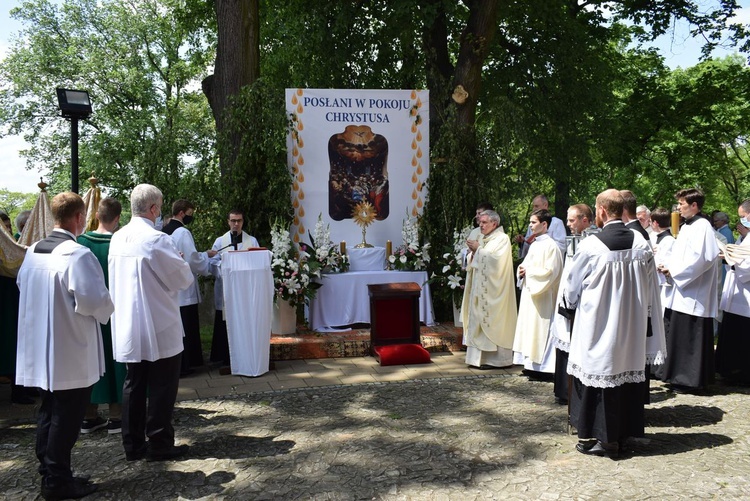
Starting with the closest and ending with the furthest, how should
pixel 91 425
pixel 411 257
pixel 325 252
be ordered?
pixel 91 425 → pixel 325 252 → pixel 411 257

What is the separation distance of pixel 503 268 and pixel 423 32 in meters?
7.05

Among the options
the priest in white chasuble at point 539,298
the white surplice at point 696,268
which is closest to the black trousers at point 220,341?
the priest in white chasuble at point 539,298

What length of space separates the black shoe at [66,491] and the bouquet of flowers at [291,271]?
4625mm

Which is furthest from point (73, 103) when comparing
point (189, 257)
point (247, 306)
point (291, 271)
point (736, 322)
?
point (736, 322)

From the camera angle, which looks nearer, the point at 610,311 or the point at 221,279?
the point at 610,311

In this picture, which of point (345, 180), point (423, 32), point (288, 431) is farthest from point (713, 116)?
point (288, 431)

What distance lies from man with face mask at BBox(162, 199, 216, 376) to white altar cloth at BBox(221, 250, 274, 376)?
0.50 metres

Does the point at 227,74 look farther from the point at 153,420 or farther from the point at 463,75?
the point at 153,420

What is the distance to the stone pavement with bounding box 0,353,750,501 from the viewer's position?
15.7ft

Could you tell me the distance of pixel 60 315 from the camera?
Result: 4539mm

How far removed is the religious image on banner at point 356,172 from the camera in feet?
35.6

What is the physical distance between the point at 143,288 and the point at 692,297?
5.49 meters

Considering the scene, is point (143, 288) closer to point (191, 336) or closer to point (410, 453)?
point (410, 453)

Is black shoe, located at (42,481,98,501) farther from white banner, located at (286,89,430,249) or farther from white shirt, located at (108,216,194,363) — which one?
white banner, located at (286,89,430,249)
